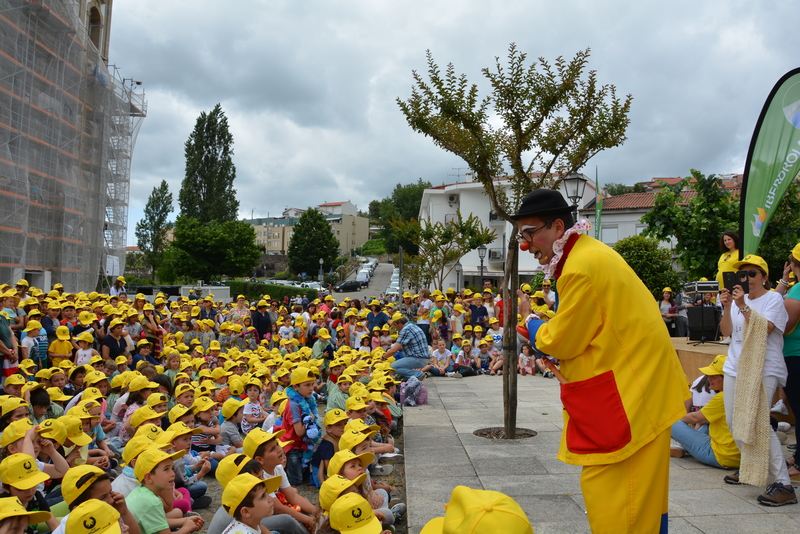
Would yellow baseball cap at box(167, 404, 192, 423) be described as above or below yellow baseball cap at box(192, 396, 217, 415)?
above

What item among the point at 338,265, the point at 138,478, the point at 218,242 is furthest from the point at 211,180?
the point at 138,478

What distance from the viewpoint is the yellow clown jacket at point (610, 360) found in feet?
8.23

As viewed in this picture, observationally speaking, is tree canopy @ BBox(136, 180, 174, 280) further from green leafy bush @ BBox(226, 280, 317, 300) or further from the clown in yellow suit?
the clown in yellow suit

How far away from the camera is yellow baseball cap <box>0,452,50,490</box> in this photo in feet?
13.8

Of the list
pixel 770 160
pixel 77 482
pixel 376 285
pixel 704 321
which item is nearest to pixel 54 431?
pixel 77 482

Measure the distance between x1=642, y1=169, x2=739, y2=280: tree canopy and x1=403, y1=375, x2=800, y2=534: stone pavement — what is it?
12.9m

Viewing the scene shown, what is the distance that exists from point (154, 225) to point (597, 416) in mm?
71170

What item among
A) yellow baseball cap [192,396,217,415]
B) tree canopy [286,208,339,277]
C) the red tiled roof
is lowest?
yellow baseball cap [192,396,217,415]

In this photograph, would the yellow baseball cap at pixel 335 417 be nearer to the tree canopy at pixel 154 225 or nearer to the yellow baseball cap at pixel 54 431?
the yellow baseball cap at pixel 54 431

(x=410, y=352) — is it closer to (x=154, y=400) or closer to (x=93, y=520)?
(x=154, y=400)

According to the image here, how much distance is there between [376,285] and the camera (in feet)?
235

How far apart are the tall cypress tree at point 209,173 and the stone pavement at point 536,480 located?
54678mm

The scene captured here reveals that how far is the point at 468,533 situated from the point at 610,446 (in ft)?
2.84

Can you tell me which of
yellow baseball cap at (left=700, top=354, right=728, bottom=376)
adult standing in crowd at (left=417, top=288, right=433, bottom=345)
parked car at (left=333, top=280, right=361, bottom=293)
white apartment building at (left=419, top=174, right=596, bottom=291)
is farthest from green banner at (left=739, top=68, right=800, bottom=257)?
parked car at (left=333, top=280, right=361, bottom=293)
